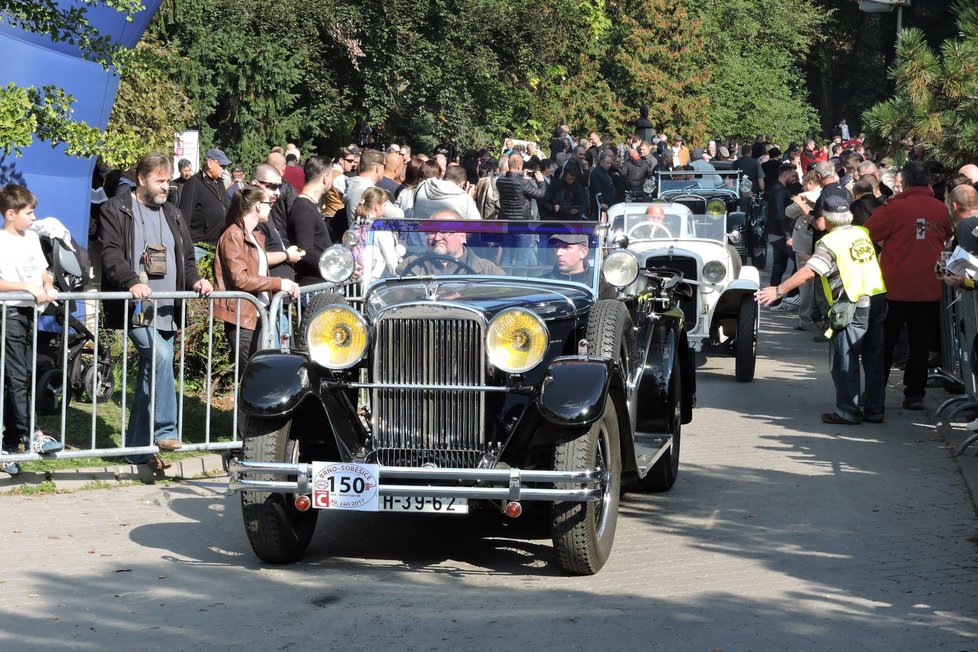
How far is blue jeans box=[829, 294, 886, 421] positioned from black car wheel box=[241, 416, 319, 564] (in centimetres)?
558

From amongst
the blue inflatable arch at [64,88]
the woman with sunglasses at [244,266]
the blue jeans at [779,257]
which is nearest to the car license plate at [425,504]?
the woman with sunglasses at [244,266]

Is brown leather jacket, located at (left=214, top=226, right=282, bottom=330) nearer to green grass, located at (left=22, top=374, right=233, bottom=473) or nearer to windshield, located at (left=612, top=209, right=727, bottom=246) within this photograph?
green grass, located at (left=22, top=374, right=233, bottom=473)

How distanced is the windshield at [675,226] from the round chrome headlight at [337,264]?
736cm

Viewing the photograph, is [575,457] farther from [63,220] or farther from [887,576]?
[63,220]

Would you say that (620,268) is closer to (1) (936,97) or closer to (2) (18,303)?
(2) (18,303)

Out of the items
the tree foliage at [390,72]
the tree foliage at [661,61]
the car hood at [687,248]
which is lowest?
the car hood at [687,248]

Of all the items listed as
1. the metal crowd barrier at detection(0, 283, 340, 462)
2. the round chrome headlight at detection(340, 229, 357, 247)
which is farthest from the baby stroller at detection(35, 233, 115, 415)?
the round chrome headlight at detection(340, 229, 357, 247)

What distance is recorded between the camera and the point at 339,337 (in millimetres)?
6773

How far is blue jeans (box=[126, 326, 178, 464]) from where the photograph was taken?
866 centimetres

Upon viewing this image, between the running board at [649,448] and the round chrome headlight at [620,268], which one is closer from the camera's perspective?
the round chrome headlight at [620,268]

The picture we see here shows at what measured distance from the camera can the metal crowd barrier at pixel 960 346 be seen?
10234 millimetres

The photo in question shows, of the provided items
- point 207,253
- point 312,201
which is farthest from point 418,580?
point 207,253

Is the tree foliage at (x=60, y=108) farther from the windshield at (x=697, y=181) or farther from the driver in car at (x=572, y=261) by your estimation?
the windshield at (x=697, y=181)

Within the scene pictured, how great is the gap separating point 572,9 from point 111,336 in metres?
23.7
